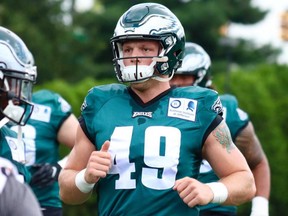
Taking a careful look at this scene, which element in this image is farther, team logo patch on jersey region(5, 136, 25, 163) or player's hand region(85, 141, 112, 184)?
team logo patch on jersey region(5, 136, 25, 163)

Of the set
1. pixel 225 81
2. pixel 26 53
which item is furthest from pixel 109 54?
pixel 26 53

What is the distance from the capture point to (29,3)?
25781 mm

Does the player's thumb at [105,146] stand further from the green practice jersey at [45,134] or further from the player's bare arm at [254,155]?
the green practice jersey at [45,134]

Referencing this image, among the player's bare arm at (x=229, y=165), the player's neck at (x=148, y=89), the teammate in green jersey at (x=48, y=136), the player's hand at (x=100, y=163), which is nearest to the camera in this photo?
the player's hand at (x=100, y=163)

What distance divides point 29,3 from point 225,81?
14.2m

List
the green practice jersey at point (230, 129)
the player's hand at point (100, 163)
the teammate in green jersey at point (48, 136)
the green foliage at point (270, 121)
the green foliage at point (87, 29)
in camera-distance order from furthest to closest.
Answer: the green foliage at point (87, 29), the green foliage at point (270, 121), the teammate in green jersey at point (48, 136), the green practice jersey at point (230, 129), the player's hand at point (100, 163)

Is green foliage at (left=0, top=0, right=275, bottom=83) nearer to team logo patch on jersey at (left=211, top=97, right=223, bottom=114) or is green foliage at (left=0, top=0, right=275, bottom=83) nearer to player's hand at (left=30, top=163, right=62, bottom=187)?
player's hand at (left=30, top=163, right=62, bottom=187)

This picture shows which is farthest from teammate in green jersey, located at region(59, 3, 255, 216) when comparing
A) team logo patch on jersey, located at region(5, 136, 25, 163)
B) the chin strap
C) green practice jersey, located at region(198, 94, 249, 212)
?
green practice jersey, located at region(198, 94, 249, 212)

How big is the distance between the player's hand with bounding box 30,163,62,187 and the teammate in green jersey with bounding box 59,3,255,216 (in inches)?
74.5

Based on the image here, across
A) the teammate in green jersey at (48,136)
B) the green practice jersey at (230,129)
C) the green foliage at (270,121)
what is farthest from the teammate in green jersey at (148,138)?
the green foliage at (270,121)

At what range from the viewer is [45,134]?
21.9ft

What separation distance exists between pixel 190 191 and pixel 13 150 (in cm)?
100

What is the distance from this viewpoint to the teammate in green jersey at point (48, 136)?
660 centimetres

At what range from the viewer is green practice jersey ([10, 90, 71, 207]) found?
6.61 m
